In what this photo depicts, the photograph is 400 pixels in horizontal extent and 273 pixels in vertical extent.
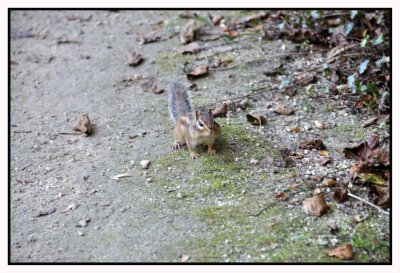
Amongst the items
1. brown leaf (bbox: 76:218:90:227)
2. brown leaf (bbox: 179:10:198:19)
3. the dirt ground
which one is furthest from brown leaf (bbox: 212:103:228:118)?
brown leaf (bbox: 179:10:198:19)

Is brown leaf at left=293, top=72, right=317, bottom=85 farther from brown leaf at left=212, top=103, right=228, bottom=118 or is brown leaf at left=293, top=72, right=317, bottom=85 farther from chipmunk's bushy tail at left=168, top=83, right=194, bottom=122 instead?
chipmunk's bushy tail at left=168, top=83, right=194, bottom=122

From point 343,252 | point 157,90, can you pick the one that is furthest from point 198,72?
point 343,252

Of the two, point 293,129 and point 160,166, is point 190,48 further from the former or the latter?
point 160,166

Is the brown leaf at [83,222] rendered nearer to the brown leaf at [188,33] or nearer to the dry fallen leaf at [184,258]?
the dry fallen leaf at [184,258]

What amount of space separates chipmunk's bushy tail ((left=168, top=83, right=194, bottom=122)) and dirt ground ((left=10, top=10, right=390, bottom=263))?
153mm

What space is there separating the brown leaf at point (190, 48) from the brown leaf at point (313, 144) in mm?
2241

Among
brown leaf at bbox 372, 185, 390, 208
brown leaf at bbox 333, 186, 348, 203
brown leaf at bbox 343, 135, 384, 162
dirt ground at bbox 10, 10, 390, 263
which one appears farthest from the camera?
brown leaf at bbox 343, 135, 384, 162

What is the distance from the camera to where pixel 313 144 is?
4.48m

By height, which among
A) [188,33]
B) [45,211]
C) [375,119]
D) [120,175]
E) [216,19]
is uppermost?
[216,19]

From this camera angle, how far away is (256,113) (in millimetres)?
5105

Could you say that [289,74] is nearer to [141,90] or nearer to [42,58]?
[141,90]

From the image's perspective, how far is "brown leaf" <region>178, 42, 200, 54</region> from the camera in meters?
6.30

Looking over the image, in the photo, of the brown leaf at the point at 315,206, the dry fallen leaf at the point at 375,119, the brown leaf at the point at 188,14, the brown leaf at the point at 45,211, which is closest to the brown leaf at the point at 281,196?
the brown leaf at the point at 315,206

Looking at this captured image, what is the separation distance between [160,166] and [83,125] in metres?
1.03
